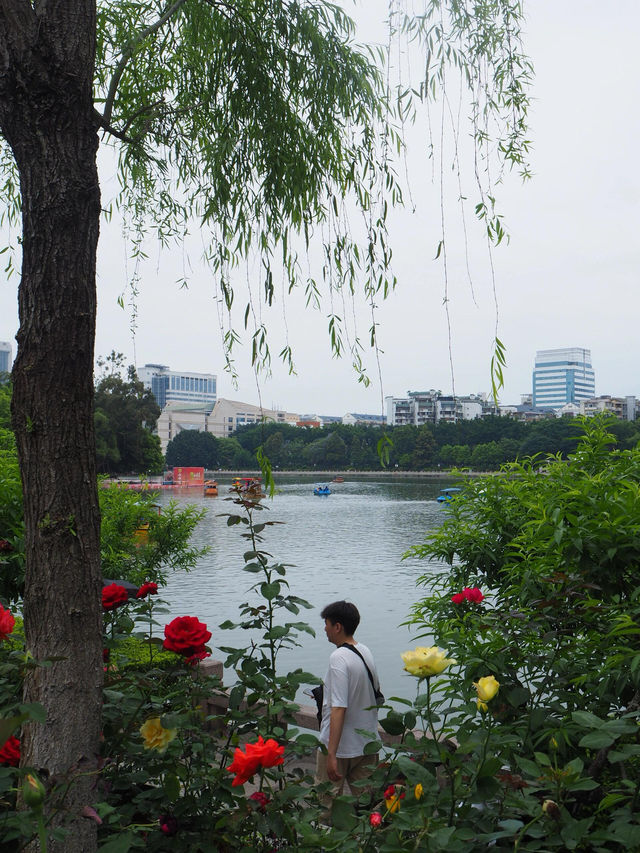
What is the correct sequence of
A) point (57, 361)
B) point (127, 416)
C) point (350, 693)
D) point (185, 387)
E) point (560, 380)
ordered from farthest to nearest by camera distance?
point (560, 380)
point (185, 387)
point (127, 416)
point (350, 693)
point (57, 361)

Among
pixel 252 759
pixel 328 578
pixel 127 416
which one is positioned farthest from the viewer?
pixel 127 416

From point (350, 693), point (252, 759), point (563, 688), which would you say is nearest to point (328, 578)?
point (350, 693)

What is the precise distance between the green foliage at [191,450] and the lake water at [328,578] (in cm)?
5220

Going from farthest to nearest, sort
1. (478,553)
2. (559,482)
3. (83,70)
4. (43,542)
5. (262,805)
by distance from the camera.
→ (478,553), (559,482), (83,70), (43,542), (262,805)

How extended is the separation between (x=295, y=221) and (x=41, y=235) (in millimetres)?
1195

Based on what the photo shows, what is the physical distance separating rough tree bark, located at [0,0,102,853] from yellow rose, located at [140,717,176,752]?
224 millimetres

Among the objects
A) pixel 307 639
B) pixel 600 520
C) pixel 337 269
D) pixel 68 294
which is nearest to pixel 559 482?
pixel 600 520

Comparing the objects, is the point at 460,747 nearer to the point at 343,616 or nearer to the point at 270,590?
the point at 270,590

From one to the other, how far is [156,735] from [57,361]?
2.99ft

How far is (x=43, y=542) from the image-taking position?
1.78 m

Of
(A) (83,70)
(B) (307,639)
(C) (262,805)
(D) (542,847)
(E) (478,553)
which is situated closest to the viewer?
(D) (542,847)

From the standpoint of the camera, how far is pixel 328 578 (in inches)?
795

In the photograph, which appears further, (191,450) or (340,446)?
(340,446)

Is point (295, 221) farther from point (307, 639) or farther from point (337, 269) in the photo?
point (307, 639)
